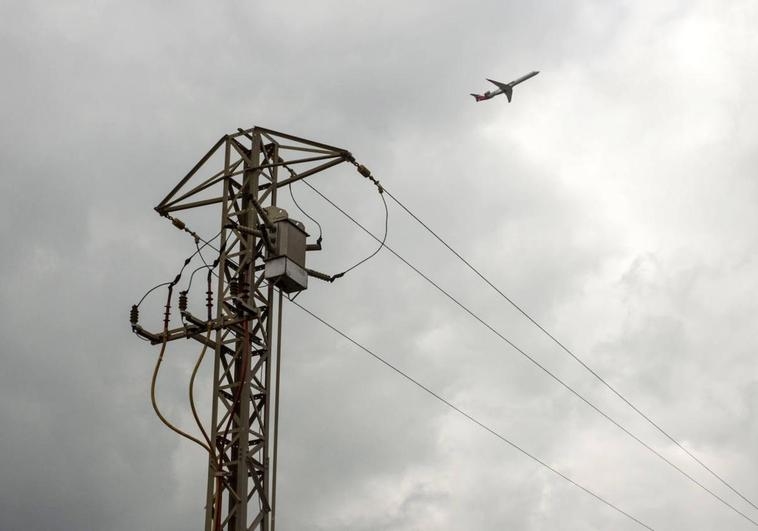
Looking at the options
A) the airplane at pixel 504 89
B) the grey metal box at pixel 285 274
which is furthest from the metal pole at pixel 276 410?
the airplane at pixel 504 89

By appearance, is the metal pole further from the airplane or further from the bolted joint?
the airplane

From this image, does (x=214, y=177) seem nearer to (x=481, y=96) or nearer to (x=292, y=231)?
(x=292, y=231)

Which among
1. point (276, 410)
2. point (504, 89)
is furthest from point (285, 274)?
point (504, 89)

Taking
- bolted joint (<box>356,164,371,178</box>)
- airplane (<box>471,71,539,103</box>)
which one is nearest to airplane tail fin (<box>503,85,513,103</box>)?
airplane (<box>471,71,539,103</box>)

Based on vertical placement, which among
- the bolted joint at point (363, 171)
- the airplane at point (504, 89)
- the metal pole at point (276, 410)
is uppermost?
the airplane at point (504, 89)

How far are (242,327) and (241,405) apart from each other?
1471 mm

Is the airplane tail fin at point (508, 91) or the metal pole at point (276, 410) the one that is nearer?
the metal pole at point (276, 410)

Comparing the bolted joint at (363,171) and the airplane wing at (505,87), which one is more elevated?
the airplane wing at (505,87)

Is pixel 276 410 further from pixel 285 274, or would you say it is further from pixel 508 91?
pixel 508 91

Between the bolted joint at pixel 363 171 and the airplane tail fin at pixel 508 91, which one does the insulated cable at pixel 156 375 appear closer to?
the bolted joint at pixel 363 171

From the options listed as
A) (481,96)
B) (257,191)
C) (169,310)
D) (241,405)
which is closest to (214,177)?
(257,191)

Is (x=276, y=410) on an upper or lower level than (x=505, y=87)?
lower

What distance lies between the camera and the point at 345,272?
63.2 feet

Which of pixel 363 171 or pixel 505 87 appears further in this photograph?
pixel 505 87
